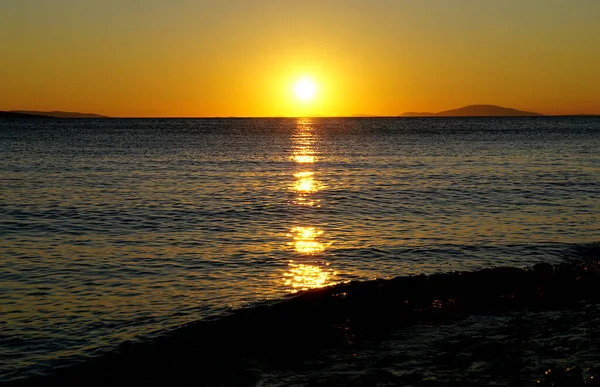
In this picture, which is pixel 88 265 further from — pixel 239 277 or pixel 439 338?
pixel 439 338

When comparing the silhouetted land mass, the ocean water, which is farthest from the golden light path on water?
the silhouetted land mass

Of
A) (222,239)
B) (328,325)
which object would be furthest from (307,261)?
(328,325)

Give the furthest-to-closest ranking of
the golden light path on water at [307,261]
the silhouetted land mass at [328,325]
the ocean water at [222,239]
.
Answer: the golden light path on water at [307,261] → the ocean water at [222,239] → the silhouetted land mass at [328,325]

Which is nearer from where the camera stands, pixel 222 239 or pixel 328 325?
pixel 328 325

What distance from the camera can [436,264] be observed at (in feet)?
66.3

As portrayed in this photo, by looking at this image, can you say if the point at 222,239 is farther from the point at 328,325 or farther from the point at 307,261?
the point at 328,325

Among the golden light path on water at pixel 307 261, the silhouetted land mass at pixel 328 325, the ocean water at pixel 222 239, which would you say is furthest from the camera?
the golden light path on water at pixel 307 261

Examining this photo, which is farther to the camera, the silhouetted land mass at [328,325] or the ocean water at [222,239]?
the ocean water at [222,239]

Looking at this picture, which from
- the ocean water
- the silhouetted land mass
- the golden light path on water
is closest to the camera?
the silhouetted land mass

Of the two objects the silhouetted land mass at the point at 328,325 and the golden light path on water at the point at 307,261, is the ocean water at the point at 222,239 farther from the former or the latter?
the silhouetted land mass at the point at 328,325

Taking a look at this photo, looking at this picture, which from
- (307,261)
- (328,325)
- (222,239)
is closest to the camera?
(328,325)

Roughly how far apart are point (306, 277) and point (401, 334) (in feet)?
18.3

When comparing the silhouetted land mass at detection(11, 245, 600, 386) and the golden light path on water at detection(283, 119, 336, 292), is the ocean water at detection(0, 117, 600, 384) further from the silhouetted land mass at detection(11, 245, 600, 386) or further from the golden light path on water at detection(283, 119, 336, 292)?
the silhouetted land mass at detection(11, 245, 600, 386)

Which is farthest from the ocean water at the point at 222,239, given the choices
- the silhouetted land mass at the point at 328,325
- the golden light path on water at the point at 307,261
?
the silhouetted land mass at the point at 328,325
